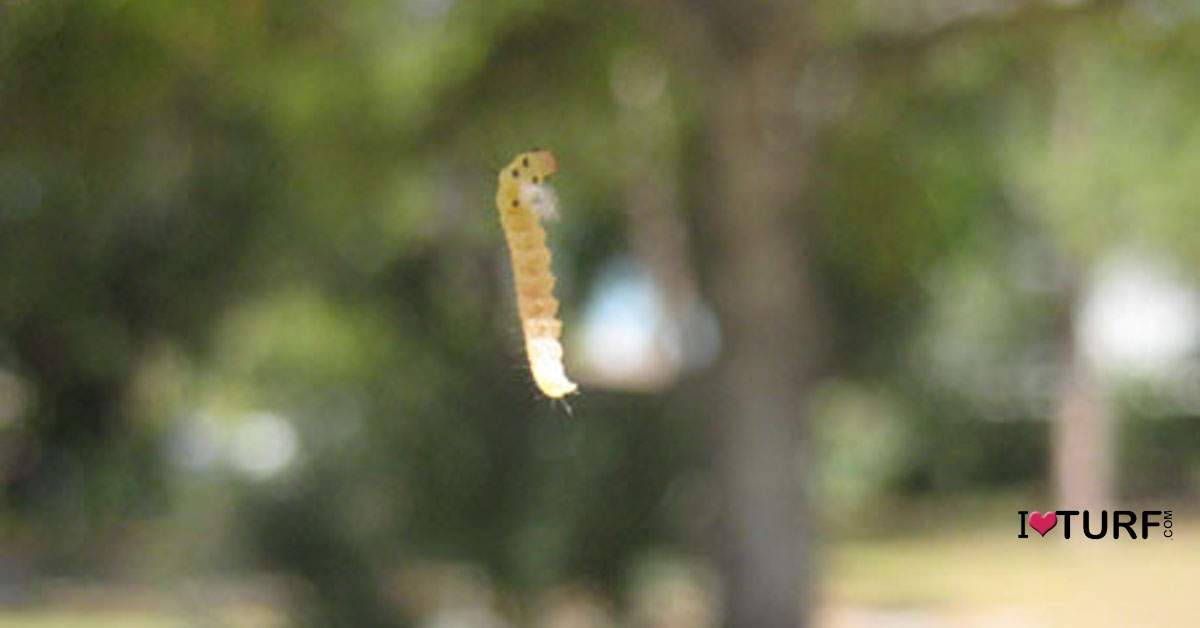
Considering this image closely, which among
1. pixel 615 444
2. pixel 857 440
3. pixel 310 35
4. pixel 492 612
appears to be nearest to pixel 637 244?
pixel 615 444

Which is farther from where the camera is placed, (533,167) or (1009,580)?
(1009,580)

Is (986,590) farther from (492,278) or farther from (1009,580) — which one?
(492,278)

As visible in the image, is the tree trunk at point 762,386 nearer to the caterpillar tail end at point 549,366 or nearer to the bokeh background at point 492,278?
the bokeh background at point 492,278

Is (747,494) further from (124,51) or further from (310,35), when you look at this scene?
(124,51)

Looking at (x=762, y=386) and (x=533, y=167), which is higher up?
(x=762, y=386)

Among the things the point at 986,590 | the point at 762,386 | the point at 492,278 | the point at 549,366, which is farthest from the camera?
the point at 986,590

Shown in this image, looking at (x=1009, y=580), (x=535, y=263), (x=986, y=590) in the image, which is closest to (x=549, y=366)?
(x=535, y=263)

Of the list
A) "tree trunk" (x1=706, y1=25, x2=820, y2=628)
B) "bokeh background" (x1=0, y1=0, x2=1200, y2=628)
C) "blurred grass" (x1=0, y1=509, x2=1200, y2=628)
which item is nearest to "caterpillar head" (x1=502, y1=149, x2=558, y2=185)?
"bokeh background" (x1=0, y1=0, x2=1200, y2=628)

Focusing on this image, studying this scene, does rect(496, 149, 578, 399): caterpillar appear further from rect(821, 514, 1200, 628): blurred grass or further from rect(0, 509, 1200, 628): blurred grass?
rect(0, 509, 1200, 628): blurred grass
